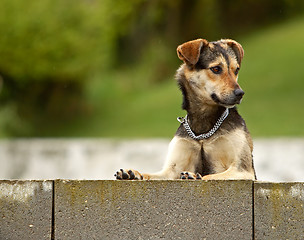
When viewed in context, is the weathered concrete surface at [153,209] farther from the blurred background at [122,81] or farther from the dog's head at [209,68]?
the blurred background at [122,81]

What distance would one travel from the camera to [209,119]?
21.9 ft

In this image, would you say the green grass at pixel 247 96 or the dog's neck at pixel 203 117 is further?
the green grass at pixel 247 96

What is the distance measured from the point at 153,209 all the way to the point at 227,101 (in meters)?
1.48

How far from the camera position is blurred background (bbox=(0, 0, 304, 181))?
76.3ft

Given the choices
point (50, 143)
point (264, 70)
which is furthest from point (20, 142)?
point (264, 70)

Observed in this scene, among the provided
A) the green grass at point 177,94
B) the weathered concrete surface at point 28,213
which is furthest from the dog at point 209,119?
→ the green grass at point 177,94

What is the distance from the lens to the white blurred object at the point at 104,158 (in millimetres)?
21016

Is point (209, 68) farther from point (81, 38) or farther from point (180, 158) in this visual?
point (81, 38)

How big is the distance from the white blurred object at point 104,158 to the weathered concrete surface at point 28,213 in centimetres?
1579

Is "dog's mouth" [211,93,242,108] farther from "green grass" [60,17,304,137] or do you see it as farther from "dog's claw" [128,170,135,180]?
"green grass" [60,17,304,137]

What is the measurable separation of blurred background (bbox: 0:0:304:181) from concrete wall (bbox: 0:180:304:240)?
15561 mm

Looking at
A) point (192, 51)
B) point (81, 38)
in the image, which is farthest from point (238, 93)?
point (81, 38)

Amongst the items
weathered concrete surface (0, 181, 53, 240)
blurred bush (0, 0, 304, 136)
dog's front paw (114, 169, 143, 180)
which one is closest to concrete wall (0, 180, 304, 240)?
weathered concrete surface (0, 181, 53, 240)

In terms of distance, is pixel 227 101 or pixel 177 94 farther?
pixel 177 94
